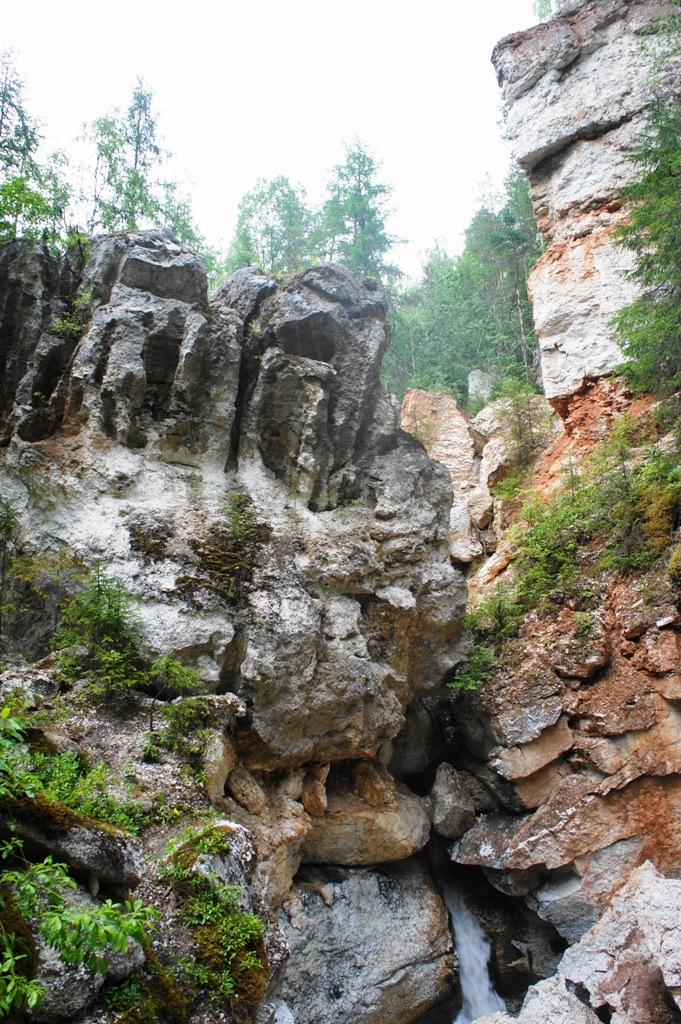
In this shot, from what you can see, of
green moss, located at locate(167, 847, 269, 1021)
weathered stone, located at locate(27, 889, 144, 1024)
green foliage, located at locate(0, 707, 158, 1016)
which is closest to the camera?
green foliage, located at locate(0, 707, 158, 1016)

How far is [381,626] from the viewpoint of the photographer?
9.21 meters

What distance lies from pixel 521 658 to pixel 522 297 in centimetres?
1630

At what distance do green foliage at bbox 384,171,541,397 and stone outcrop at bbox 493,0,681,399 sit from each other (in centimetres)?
466

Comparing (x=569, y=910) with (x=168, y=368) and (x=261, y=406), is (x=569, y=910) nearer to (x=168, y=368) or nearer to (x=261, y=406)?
(x=261, y=406)

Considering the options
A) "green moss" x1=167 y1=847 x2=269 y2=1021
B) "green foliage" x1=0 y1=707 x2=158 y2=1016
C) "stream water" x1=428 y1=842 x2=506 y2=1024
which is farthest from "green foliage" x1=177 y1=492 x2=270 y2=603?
"stream water" x1=428 y1=842 x2=506 y2=1024

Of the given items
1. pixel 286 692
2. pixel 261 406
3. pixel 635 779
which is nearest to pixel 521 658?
pixel 635 779

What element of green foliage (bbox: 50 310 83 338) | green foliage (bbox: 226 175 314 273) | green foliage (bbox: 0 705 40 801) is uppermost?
green foliage (bbox: 226 175 314 273)

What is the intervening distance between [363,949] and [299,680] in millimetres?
3629

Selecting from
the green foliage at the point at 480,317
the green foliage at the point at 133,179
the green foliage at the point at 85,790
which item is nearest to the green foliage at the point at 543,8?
the green foliage at the point at 480,317

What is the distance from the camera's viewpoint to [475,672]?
1043 centimetres

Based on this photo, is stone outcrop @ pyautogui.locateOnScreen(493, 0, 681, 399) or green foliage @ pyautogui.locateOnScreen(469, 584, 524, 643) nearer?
green foliage @ pyautogui.locateOnScreen(469, 584, 524, 643)

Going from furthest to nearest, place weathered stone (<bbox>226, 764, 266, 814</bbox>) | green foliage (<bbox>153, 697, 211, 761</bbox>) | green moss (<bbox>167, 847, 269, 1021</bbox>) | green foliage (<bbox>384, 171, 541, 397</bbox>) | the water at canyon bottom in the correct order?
green foliage (<bbox>384, 171, 541, 397</bbox>)
the water at canyon bottom
weathered stone (<bbox>226, 764, 266, 814</bbox>)
green foliage (<bbox>153, 697, 211, 761</bbox>)
green moss (<bbox>167, 847, 269, 1021</bbox>)

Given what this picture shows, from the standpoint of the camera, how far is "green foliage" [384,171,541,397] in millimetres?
21547

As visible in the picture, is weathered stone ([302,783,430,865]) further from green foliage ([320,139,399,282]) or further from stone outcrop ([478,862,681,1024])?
green foliage ([320,139,399,282])
